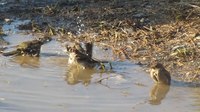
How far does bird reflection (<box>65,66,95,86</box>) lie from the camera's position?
6.47m

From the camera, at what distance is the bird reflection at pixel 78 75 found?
6.47 metres

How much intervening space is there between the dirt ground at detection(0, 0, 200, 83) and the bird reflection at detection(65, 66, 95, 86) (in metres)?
0.71

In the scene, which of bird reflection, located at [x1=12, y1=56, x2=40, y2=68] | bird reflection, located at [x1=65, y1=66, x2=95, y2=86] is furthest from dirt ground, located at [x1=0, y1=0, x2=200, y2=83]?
bird reflection, located at [x1=12, y1=56, x2=40, y2=68]

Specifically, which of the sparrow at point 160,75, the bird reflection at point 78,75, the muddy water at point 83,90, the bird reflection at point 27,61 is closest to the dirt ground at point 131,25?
the sparrow at point 160,75

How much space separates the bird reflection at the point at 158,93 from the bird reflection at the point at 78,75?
30.9 inches

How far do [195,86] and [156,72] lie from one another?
452mm

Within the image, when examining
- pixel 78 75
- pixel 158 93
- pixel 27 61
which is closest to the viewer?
pixel 158 93

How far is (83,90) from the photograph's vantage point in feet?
20.1

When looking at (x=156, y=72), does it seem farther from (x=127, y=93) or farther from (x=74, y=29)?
(x=74, y=29)

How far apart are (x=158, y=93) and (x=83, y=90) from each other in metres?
0.80

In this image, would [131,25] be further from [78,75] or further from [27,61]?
[78,75]

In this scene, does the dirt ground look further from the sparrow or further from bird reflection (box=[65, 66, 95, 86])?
bird reflection (box=[65, 66, 95, 86])

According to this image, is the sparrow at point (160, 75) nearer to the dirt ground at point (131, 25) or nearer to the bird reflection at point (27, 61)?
the dirt ground at point (131, 25)

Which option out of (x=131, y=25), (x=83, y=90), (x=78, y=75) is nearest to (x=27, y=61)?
(x=78, y=75)
